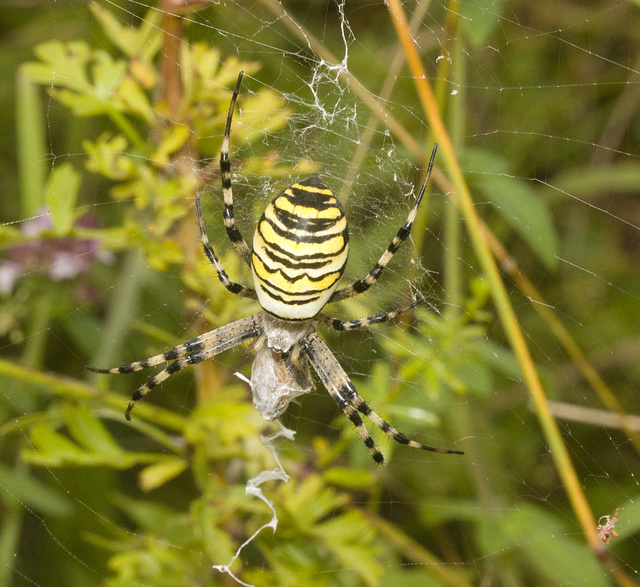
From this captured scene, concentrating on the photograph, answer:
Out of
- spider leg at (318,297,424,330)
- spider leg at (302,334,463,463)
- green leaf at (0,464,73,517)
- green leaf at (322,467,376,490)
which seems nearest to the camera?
green leaf at (322,467,376,490)

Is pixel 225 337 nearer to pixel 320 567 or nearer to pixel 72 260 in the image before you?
pixel 72 260

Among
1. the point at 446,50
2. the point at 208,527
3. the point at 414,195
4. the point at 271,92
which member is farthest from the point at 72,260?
the point at 446,50

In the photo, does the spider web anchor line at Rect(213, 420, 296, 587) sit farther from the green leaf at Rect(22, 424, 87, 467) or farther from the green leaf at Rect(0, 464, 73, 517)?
the green leaf at Rect(0, 464, 73, 517)

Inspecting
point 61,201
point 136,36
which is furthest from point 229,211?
point 136,36

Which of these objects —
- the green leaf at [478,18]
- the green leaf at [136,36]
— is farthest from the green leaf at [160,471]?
the green leaf at [478,18]

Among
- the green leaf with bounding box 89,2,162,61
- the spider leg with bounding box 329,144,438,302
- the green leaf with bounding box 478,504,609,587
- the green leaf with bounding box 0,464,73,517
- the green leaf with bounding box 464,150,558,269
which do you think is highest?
the green leaf with bounding box 89,2,162,61

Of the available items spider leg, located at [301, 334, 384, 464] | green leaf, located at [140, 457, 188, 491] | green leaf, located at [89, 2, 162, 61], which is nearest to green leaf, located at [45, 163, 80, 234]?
green leaf, located at [89, 2, 162, 61]

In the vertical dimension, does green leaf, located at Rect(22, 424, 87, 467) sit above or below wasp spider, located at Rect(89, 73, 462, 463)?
below
